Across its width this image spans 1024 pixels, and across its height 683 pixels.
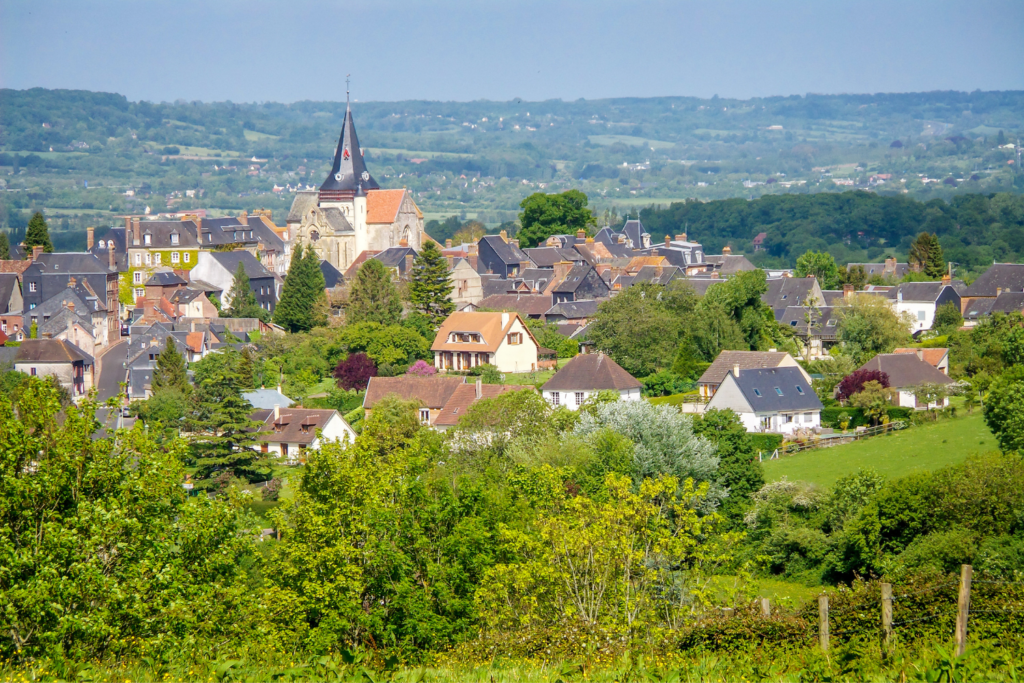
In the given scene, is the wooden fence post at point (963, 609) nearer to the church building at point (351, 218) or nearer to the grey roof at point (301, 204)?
the church building at point (351, 218)

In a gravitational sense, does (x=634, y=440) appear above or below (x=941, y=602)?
below

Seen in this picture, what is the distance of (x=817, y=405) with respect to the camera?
3969 centimetres

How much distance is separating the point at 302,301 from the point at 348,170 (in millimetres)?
27423

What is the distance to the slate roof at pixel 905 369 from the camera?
41000 millimetres

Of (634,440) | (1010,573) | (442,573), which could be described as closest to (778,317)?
(634,440)

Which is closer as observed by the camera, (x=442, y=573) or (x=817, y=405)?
(x=442, y=573)

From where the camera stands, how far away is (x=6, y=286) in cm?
5538

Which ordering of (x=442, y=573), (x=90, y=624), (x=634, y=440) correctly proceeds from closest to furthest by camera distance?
(x=90, y=624), (x=442, y=573), (x=634, y=440)

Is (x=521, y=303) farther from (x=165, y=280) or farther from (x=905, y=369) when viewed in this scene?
(x=905, y=369)

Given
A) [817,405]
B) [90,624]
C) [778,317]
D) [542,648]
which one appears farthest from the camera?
[778,317]

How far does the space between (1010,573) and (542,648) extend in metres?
10.1

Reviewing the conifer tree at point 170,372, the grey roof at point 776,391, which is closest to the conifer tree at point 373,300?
the conifer tree at point 170,372

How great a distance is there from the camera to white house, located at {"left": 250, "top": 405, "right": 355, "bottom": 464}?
127 ft

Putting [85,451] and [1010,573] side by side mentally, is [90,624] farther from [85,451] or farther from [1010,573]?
[1010,573]
